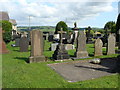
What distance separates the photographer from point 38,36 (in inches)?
396

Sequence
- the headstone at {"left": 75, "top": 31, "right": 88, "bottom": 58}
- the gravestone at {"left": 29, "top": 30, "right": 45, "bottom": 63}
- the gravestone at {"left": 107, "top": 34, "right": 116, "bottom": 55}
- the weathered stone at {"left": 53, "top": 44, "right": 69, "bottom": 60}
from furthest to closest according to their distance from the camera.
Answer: the gravestone at {"left": 107, "top": 34, "right": 116, "bottom": 55} → the headstone at {"left": 75, "top": 31, "right": 88, "bottom": 58} → the weathered stone at {"left": 53, "top": 44, "right": 69, "bottom": 60} → the gravestone at {"left": 29, "top": 30, "right": 45, "bottom": 63}

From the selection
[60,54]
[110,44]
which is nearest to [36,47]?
[60,54]

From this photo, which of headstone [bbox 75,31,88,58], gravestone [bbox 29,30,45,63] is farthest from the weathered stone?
headstone [bbox 75,31,88,58]

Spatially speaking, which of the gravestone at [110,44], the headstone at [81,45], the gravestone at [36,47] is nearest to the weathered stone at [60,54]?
the gravestone at [36,47]

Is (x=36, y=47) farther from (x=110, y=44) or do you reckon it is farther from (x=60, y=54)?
(x=110, y=44)

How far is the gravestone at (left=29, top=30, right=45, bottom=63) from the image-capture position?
32.5 ft

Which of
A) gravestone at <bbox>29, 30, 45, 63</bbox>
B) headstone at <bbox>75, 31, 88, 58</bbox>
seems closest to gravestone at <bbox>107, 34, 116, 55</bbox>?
headstone at <bbox>75, 31, 88, 58</bbox>

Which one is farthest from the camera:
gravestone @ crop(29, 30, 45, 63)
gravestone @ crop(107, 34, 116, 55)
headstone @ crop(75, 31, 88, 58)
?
gravestone @ crop(107, 34, 116, 55)

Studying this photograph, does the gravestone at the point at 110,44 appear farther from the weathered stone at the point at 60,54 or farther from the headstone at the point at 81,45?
the weathered stone at the point at 60,54

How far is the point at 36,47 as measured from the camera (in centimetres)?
1006

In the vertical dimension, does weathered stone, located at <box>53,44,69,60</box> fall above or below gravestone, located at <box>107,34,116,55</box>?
below

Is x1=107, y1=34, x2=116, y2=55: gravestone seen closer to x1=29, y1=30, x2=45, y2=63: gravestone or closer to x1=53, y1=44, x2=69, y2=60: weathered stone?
x1=53, y1=44, x2=69, y2=60: weathered stone

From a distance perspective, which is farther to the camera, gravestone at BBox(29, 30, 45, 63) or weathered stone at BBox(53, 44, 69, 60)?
weathered stone at BBox(53, 44, 69, 60)

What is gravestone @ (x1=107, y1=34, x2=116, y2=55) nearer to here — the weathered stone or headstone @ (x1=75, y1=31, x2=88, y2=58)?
headstone @ (x1=75, y1=31, x2=88, y2=58)
